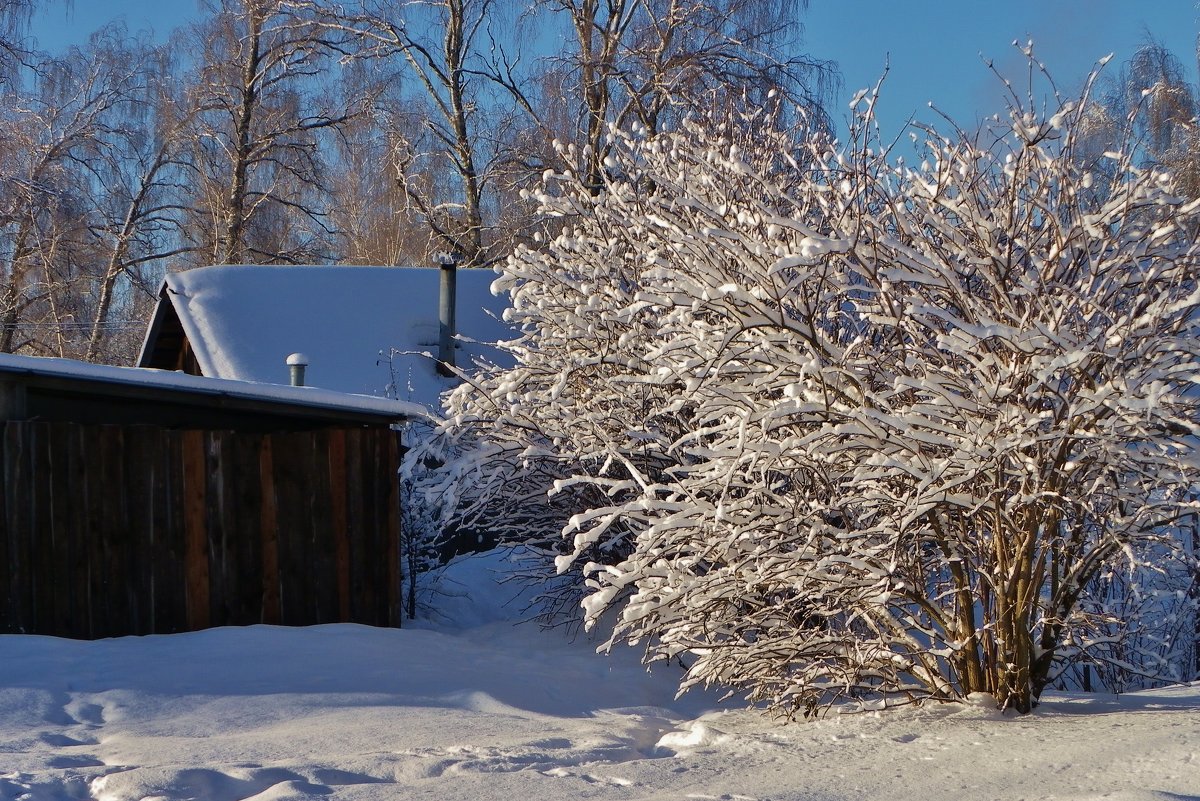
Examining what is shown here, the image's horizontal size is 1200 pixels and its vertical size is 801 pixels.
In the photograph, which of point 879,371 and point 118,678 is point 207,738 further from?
point 879,371

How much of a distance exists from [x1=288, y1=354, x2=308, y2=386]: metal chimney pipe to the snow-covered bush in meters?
5.77

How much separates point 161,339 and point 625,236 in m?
10.9

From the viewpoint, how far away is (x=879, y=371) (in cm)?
498

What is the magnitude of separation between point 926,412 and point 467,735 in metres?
2.38

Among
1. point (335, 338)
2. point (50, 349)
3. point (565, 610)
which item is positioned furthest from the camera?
point (50, 349)

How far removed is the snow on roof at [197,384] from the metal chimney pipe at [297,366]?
7.89 feet

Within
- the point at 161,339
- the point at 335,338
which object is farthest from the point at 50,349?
the point at 335,338

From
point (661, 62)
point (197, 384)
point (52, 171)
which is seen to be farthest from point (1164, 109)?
point (52, 171)

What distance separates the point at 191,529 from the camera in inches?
309

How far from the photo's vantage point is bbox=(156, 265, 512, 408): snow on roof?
44.7ft

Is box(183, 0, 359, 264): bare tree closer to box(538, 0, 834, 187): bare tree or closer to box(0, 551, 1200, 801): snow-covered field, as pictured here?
box(538, 0, 834, 187): bare tree

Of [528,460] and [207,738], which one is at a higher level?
[528,460]

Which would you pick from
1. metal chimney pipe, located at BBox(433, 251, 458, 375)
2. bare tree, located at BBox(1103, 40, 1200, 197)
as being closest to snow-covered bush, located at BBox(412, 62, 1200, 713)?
metal chimney pipe, located at BBox(433, 251, 458, 375)

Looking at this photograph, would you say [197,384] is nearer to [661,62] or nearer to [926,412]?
[926,412]
